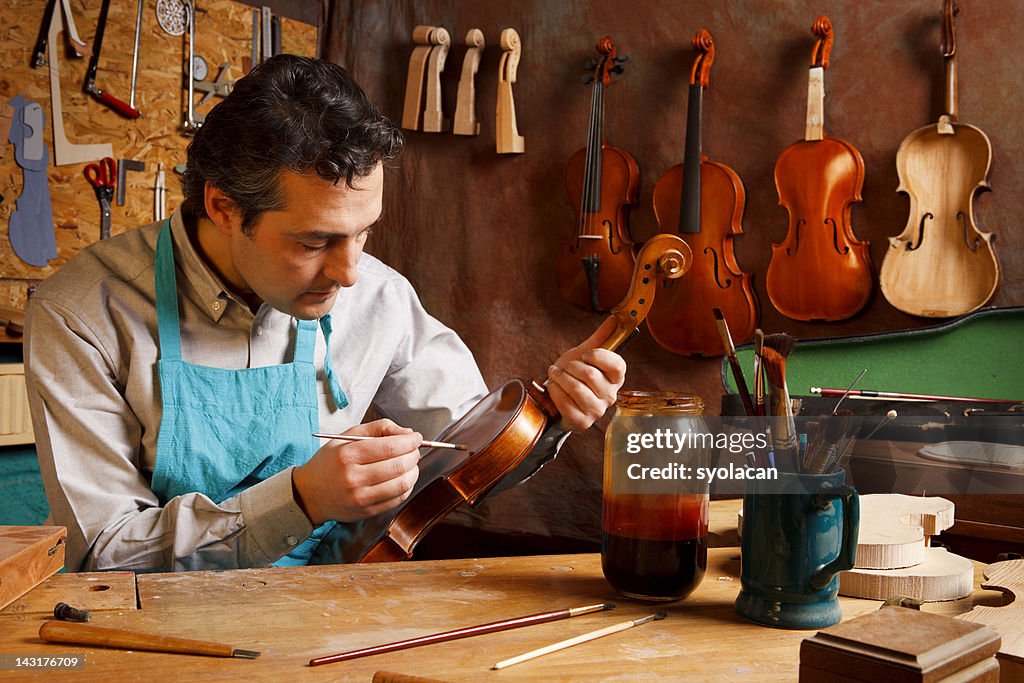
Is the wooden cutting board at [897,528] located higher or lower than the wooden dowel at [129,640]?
higher

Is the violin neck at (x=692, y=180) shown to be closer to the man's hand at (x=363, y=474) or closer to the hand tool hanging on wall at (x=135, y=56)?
the man's hand at (x=363, y=474)

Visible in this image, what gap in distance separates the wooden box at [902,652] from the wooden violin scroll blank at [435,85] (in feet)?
11.9

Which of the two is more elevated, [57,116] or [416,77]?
[416,77]

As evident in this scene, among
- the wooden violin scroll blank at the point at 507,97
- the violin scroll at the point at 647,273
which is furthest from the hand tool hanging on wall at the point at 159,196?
the violin scroll at the point at 647,273

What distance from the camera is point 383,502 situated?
1.53 metres

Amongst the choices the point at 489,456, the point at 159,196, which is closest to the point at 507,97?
the point at 159,196

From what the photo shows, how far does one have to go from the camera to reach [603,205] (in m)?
3.76

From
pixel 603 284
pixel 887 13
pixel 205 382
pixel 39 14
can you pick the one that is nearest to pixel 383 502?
pixel 205 382

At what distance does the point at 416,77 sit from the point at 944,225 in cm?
235

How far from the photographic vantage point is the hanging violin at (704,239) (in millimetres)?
3471

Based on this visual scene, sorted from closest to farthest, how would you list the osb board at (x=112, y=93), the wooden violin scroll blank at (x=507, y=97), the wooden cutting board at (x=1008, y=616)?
1. the wooden cutting board at (x=1008, y=616)
2. the osb board at (x=112, y=93)
3. the wooden violin scroll blank at (x=507, y=97)

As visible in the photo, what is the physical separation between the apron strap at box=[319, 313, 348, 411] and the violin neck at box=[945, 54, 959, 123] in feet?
7.66

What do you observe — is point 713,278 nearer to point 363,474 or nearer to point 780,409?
point 363,474

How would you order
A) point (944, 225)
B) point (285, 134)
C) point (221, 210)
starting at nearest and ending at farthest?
point (285, 134) < point (221, 210) < point (944, 225)
